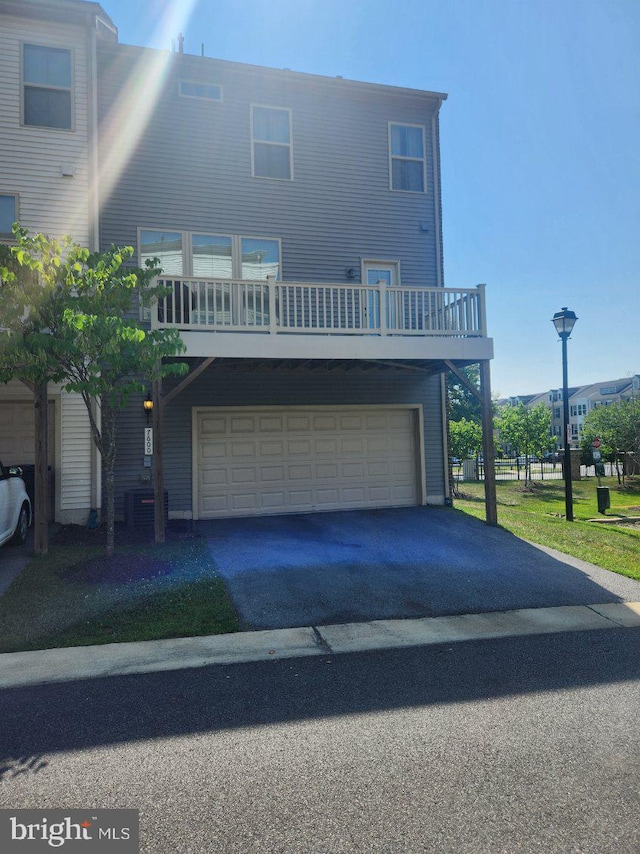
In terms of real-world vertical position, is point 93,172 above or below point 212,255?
above

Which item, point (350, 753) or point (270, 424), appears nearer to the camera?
point (350, 753)

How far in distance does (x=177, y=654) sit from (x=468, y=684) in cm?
245

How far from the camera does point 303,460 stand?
11.3m

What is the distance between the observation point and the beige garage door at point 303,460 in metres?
10.8

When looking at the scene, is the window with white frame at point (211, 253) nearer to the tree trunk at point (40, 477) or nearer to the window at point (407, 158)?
the window at point (407, 158)

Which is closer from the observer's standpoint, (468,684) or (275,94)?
(468,684)

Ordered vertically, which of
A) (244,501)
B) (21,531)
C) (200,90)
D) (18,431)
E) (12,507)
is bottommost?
(21,531)

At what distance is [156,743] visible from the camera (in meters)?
3.20

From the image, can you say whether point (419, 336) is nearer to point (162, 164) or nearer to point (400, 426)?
point (400, 426)

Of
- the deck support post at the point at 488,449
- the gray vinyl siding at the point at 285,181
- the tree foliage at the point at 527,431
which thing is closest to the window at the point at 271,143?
the gray vinyl siding at the point at 285,181

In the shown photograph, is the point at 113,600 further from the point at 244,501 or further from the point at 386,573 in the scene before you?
the point at 244,501

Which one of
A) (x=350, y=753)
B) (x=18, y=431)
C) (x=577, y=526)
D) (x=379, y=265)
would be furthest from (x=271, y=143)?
(x=350, y=753)

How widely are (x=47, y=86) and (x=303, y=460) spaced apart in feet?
28.7

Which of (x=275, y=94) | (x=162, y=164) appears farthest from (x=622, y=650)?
(x=275, y=94)
